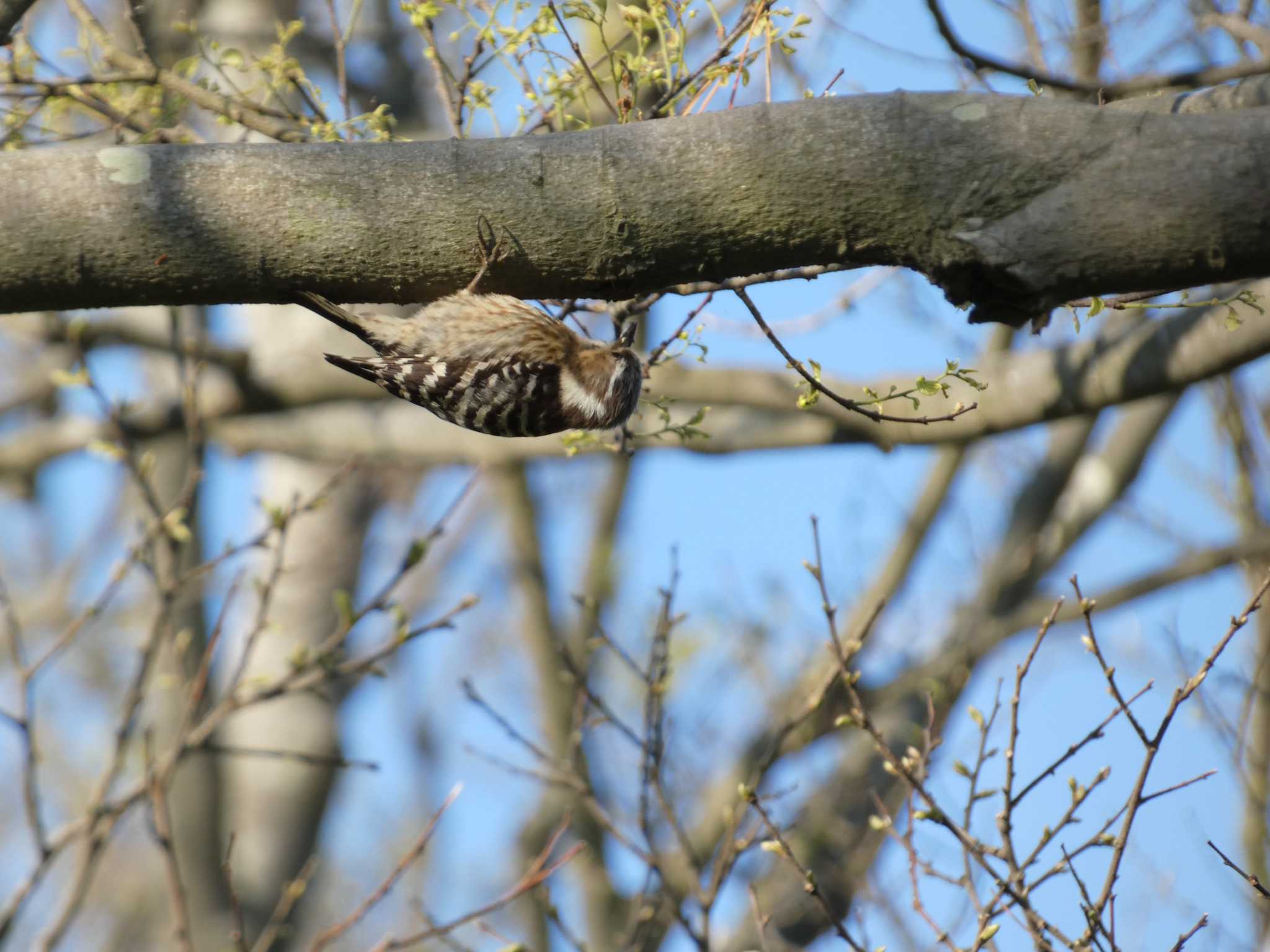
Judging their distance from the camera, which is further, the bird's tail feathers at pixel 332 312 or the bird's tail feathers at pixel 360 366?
the bird's tail feathers at pixel 360 366

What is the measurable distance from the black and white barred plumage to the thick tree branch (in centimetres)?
82

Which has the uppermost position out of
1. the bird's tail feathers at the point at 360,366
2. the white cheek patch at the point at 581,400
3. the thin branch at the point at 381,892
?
the bird's tail feathers at the point at 360,366

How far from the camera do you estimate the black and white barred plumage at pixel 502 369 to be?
3.39 metres

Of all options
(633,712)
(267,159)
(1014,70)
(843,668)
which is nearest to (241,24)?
(633,712)

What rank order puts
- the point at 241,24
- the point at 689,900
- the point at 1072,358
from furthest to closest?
the point at 241,24, the point at 689,900, the point at 1072,358

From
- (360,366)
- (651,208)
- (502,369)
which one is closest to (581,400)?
(502,369)

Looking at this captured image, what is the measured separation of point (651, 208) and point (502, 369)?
1.35 meters

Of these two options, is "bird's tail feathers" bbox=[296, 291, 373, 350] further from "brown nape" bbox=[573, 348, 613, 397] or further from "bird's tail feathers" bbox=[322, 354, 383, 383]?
"brown nape" bbox=[573, 348, 613, 397]

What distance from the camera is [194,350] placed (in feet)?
17.5

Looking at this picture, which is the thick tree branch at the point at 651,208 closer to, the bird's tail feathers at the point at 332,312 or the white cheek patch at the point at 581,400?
the bird's tail feathers at the point at 332,312

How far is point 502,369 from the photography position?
11.6ft

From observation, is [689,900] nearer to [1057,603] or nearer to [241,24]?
[1057,603]

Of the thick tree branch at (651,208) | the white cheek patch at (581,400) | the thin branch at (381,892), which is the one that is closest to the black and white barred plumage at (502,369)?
the white cheek patch at (581,400)

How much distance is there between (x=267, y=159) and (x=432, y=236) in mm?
371
